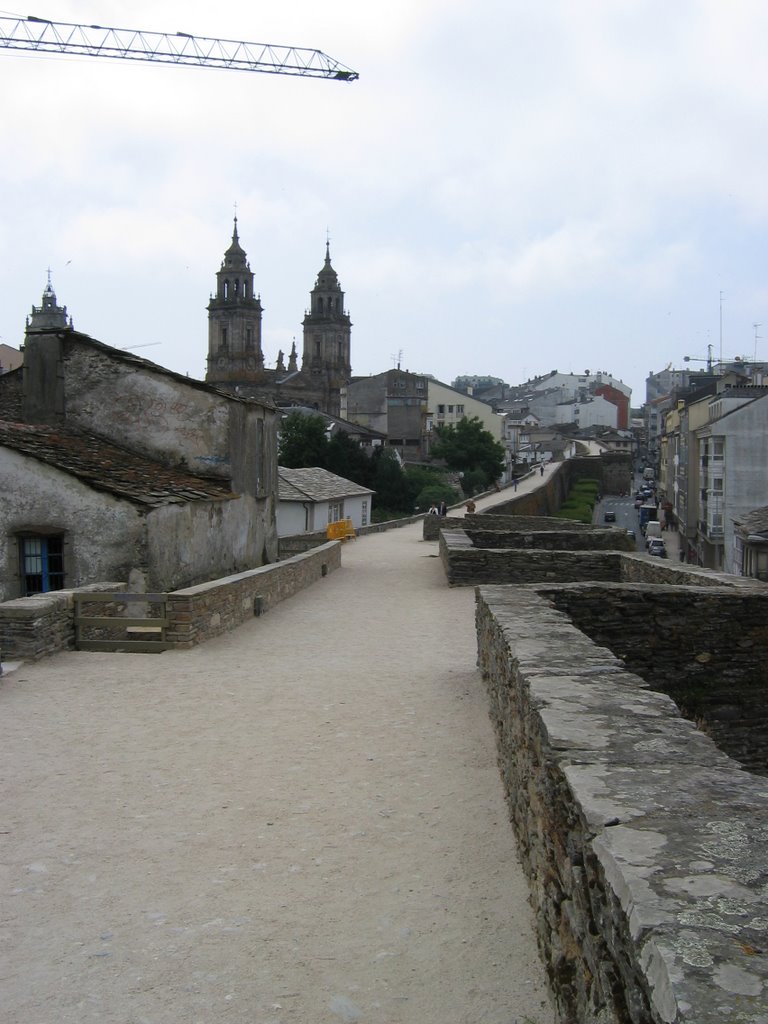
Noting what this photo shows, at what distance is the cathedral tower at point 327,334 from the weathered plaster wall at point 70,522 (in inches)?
4596

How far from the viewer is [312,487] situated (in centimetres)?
3956

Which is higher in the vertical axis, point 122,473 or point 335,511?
point 122,473

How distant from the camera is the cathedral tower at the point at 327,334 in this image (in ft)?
442

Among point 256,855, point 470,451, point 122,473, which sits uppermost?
point 470,451

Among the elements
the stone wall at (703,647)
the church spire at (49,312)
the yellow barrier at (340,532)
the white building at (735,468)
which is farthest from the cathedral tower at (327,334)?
the stone wall at (703,647)

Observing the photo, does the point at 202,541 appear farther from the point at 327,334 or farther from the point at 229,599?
the point at 327,334

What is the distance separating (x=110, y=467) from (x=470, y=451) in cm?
7429

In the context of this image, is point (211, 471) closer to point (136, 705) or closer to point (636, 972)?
point (136, 705)

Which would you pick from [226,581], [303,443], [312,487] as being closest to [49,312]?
[303,443]

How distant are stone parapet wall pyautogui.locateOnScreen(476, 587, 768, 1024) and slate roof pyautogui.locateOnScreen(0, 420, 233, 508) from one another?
10.8m

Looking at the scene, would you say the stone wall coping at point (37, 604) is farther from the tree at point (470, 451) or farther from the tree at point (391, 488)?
the tree at point (470, 451)

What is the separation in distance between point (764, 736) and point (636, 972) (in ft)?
23.2

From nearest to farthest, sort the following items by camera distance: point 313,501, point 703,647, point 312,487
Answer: point 703,647
point 313,501
point 312,487

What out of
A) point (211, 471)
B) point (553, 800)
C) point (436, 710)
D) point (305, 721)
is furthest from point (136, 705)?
point (211, 471)
